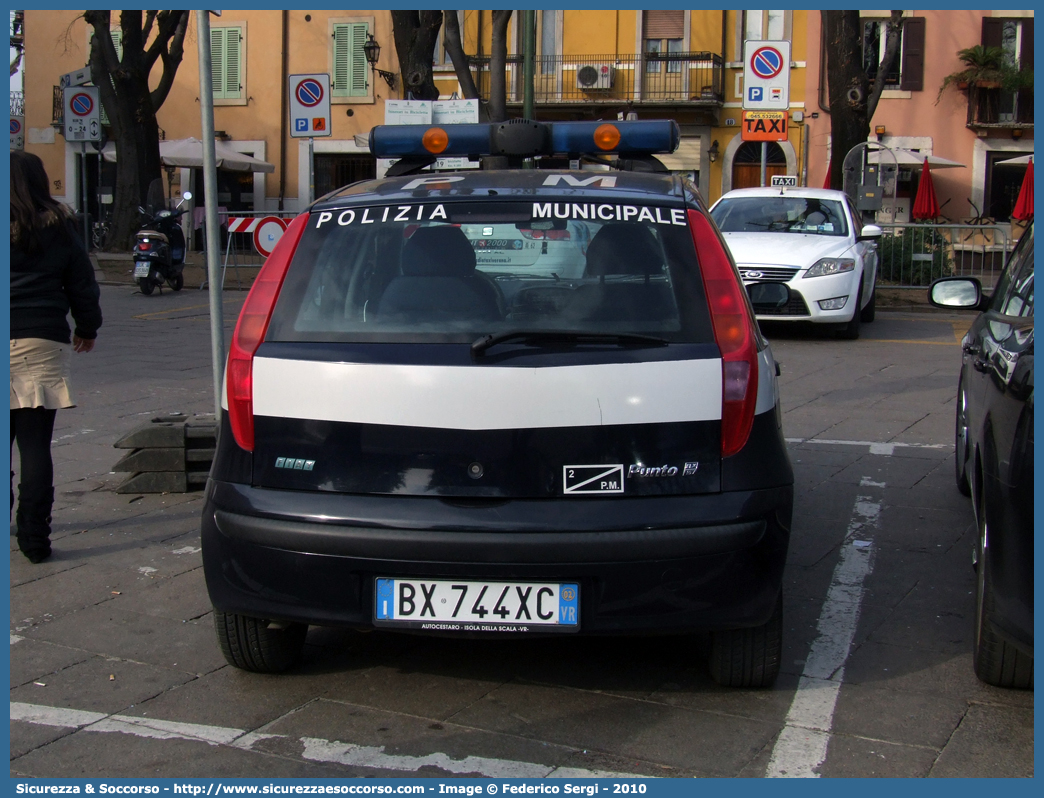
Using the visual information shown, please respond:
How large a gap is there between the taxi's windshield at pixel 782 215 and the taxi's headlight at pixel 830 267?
0.72 m

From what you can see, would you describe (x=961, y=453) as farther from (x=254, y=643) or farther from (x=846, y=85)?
(x=846, y=85)

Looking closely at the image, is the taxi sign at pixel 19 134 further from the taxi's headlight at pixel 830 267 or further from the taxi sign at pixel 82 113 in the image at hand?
the taxi's headlight at pixel 830 267

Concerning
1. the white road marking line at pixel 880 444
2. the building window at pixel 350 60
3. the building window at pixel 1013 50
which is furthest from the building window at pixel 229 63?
the white road marking line at pixel 880 444

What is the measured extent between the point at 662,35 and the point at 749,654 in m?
31.9

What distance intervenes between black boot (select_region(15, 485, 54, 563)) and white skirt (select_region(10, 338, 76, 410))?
1.23 ft

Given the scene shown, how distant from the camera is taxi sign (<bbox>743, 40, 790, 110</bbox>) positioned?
15078 millimetres

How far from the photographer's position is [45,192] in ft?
16.9

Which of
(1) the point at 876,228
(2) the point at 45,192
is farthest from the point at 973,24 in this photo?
(2) the point at 45,192

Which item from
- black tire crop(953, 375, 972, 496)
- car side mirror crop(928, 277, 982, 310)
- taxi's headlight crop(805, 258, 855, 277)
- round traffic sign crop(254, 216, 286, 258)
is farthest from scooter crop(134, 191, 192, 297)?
car side mirror crop(928, 277, 982, 310)

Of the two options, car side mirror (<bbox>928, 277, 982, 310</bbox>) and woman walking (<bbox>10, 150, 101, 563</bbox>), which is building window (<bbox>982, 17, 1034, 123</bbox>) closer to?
car side mirror (<bbox>928, 277, 982, 310</bbox>)

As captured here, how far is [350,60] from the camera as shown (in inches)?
1364

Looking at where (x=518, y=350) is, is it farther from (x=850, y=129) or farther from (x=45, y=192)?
(x=850, y=129)

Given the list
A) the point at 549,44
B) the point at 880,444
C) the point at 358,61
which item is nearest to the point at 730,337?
the point at 880,444

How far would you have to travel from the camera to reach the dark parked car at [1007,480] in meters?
3.16
